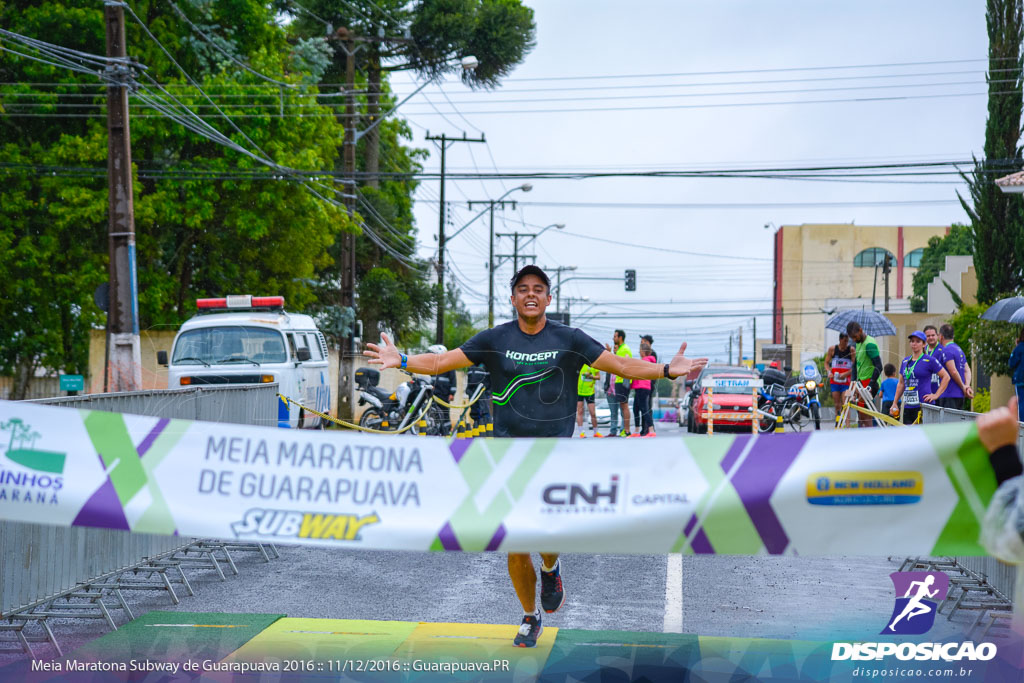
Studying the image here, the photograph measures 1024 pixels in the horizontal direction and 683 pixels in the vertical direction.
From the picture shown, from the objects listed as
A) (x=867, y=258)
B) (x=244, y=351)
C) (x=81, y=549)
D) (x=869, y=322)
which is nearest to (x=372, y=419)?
(x=244, y=351)

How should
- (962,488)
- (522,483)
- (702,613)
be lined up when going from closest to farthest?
(962,488)
(522,483)
(702,613)

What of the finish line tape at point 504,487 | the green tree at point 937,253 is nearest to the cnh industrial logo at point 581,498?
the finish line tape at point 504,487

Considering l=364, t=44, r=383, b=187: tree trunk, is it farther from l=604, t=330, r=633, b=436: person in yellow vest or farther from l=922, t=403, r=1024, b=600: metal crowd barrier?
l=922, t=403, r=1024, b=600: metal crowd barrier

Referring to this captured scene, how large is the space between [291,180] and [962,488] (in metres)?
26.0

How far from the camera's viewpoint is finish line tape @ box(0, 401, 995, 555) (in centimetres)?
463

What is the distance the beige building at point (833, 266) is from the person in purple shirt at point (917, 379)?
7986 cm

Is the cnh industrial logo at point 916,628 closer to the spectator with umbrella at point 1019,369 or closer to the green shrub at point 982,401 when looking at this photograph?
the spectator with umbrella at point 1019,369

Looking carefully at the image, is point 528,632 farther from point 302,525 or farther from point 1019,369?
point 1019,369

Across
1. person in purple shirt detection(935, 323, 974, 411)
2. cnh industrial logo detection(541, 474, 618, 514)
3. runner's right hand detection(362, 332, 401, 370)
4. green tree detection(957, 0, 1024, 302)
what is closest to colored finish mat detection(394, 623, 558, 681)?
cnh industrial logo detection(541, 474, 618, 514)

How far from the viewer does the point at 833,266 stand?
94.2m

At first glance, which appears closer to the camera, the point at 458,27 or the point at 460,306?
the point at 458,27

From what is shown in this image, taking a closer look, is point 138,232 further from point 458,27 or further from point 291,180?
point 458,27

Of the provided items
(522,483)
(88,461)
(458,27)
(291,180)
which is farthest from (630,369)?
(458,27)

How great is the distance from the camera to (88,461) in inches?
207
